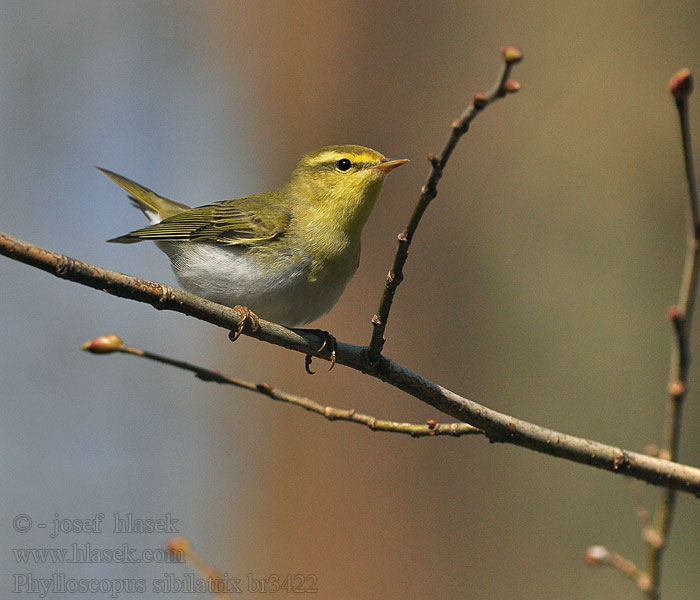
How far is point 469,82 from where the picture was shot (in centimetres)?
696

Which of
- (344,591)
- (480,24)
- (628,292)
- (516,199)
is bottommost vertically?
(344,591)

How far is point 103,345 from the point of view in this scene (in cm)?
228

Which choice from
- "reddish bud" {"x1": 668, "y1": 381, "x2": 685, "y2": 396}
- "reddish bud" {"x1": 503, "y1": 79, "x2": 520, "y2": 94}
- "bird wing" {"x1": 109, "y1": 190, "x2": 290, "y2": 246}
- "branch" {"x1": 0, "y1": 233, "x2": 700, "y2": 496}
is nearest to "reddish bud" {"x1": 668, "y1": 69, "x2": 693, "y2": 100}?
"reddish bud" {"x1": 503, "y1": 79, "x2": 520, "y2": 94}

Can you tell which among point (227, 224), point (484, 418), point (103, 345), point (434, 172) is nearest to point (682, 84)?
point (434, 172)

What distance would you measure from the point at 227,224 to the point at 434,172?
242 centimetres

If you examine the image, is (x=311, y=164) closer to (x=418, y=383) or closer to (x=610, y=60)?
(x=418, y=383)

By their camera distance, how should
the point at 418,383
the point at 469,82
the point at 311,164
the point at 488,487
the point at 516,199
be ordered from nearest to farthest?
the point at 418,383 → the point at 311,164 → the point at 488,487 → the point at 516,199 → the point at 469,82

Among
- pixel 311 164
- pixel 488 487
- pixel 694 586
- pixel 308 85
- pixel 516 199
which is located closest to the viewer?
pixel 311 164

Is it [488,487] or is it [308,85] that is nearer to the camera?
[488,487]

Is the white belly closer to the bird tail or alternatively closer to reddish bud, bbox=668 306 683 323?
the bird tail

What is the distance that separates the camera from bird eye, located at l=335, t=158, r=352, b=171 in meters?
4.34

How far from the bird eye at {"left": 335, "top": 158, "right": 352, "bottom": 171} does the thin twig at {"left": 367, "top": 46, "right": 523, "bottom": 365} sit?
188 cm

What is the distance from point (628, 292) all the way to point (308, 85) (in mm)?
3735

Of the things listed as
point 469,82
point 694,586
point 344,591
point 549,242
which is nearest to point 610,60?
point 469,82
